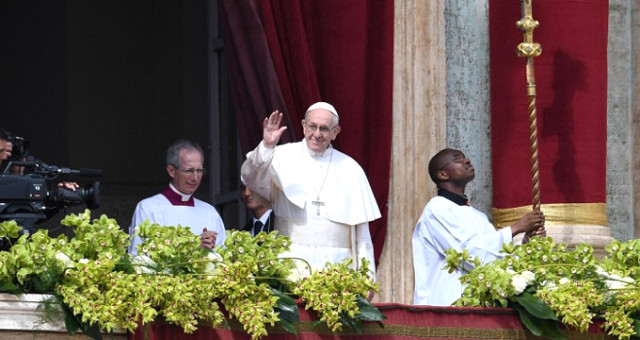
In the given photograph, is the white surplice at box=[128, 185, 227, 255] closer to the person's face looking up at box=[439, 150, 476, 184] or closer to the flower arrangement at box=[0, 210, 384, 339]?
the person's face looking up at box=[439, 150, 476, 184]

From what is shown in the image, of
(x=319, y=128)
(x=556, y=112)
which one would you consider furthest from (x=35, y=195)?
(x=556, y=112)

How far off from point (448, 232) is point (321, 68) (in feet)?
4.43

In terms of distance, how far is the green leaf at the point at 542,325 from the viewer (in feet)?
19.7

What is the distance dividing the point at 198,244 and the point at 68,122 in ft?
25.3

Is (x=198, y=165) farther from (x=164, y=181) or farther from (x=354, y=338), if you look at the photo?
(x=164, y=181)

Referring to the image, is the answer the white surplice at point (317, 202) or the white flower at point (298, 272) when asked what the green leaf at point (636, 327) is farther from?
the white surplice at point (317, 202)

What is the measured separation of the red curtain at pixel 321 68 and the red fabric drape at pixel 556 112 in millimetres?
763

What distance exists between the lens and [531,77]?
8.40m

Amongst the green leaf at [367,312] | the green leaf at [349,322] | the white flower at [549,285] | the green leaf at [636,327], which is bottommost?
the green leaf at [636,327]

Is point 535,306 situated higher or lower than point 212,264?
lower

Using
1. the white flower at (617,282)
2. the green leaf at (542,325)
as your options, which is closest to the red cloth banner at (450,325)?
the green leaf at (542,325)

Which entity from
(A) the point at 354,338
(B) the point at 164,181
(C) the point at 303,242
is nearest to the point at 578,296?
(A) the point at 354,338

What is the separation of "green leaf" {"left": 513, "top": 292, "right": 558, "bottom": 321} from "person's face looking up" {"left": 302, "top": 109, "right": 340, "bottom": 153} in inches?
75.0

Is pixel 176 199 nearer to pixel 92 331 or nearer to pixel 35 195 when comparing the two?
pixel 35 195
